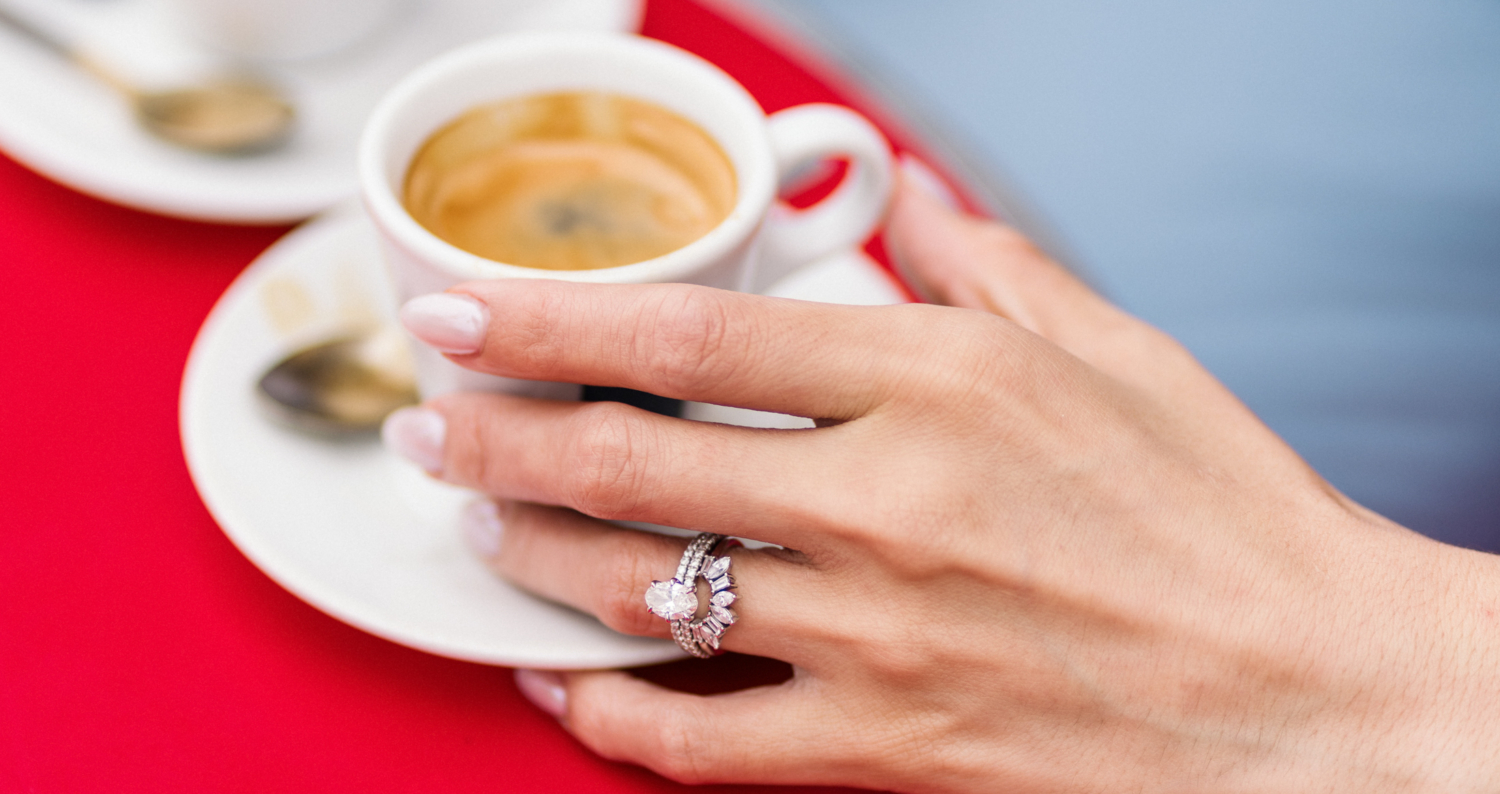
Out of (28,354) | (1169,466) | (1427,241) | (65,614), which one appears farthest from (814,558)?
(1427,241)

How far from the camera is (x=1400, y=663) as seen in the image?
0.67 metres

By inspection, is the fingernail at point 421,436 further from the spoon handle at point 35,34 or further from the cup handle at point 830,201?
the spoon handle at point 35,34

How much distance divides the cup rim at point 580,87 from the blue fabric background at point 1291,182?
590 millimetres

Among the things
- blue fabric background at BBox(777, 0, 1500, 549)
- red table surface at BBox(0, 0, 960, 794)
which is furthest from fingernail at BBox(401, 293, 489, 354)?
blue fabric background at BBox(777, 0, 1500, 549)

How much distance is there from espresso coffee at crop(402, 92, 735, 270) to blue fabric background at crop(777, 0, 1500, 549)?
0.54 metres

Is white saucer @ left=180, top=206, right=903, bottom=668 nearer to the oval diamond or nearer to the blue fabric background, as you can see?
the oval diamond

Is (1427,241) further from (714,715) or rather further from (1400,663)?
(714,715)

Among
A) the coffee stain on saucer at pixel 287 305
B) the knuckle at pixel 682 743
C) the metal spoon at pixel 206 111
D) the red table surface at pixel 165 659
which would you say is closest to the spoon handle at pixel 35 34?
the metal spoon at pixel 206 111

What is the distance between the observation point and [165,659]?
28.4 inches

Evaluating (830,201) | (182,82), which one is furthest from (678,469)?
(182,82)

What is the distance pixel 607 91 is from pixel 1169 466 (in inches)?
18.4

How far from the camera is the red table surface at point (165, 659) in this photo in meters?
0.69

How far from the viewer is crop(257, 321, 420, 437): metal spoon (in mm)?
794

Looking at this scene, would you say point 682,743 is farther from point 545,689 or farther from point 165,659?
point 165,659
